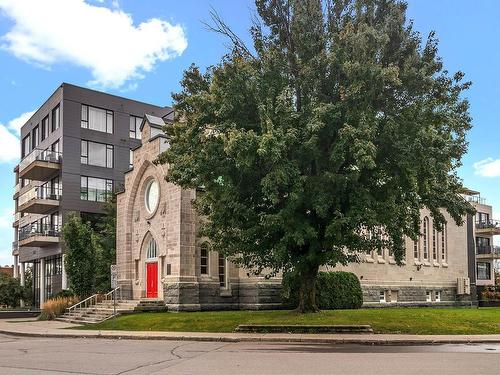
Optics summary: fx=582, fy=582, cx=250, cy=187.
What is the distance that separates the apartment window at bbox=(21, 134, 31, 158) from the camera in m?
56.1

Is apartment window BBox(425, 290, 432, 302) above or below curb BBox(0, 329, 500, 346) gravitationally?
below

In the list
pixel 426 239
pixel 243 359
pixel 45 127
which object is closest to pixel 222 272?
pixel 243 359

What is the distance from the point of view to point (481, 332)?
20219 mm

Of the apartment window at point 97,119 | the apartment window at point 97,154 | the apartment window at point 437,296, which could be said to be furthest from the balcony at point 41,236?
the apartment window at point 437,296

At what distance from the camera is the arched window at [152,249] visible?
109 feet

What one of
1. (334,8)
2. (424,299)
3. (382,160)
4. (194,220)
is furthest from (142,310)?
(424,299)

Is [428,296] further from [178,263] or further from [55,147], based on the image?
[55,147]

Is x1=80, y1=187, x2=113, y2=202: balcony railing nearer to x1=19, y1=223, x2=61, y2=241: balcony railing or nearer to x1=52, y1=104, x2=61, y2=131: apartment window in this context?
x1=19, y1=223, x2=61, y2=241: balcony railing

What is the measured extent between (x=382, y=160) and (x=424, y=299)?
24.9 meters

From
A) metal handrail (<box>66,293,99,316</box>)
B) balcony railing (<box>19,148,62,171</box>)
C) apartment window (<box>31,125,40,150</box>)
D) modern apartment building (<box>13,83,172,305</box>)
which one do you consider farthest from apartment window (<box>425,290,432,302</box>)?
apartment window (<box>31,125,40,150</box>)

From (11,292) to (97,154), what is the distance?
45.8 feet

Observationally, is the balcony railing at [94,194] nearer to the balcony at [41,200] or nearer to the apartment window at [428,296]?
the balcony at [41,200]

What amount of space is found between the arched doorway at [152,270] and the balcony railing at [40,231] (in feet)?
49.6

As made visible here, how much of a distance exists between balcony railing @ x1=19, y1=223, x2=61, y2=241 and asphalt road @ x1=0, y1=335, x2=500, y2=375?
28.6 m
